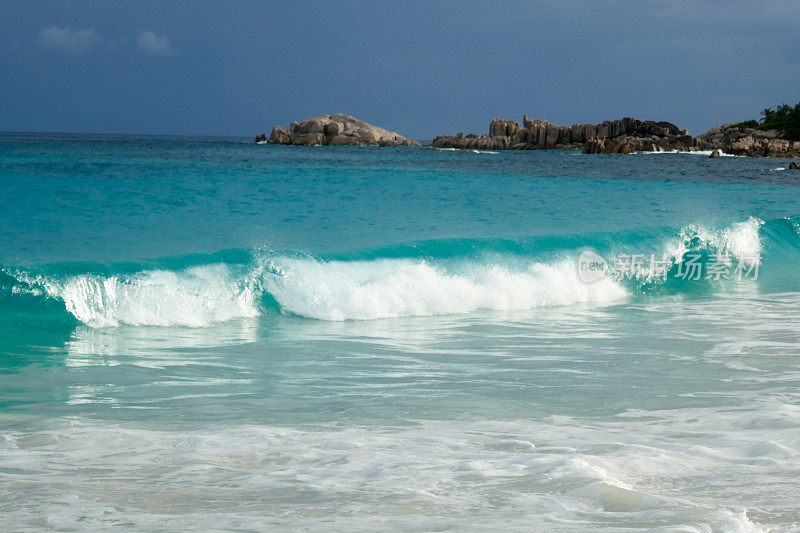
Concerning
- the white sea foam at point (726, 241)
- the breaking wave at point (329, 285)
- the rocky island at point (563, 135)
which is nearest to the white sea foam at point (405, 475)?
the breaking wave at point (329, 285)

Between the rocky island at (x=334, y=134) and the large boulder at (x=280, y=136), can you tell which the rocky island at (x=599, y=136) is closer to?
the rocky island at (x=334, y=134)

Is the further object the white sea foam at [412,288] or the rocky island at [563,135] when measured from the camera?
the rocky island at [563,135]

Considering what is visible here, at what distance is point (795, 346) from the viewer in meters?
8.01

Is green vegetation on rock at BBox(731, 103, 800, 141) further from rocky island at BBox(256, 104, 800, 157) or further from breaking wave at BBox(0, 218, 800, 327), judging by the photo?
breaking wave at BBox(0, 218, 800, 327)

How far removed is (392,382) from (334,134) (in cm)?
13309

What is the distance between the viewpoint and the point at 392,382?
6664 millimetres

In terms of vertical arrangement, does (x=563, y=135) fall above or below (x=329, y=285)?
above

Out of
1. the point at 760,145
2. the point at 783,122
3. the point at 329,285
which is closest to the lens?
the point at 329,285

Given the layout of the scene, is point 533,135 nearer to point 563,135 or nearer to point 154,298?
point 563,135

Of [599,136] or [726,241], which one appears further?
[599,136]

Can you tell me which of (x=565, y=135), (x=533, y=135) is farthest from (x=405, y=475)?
(x=565, y=135)

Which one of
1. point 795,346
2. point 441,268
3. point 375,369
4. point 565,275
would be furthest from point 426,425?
point 565,275

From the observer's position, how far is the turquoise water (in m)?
3.79

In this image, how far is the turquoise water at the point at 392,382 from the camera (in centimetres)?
379
